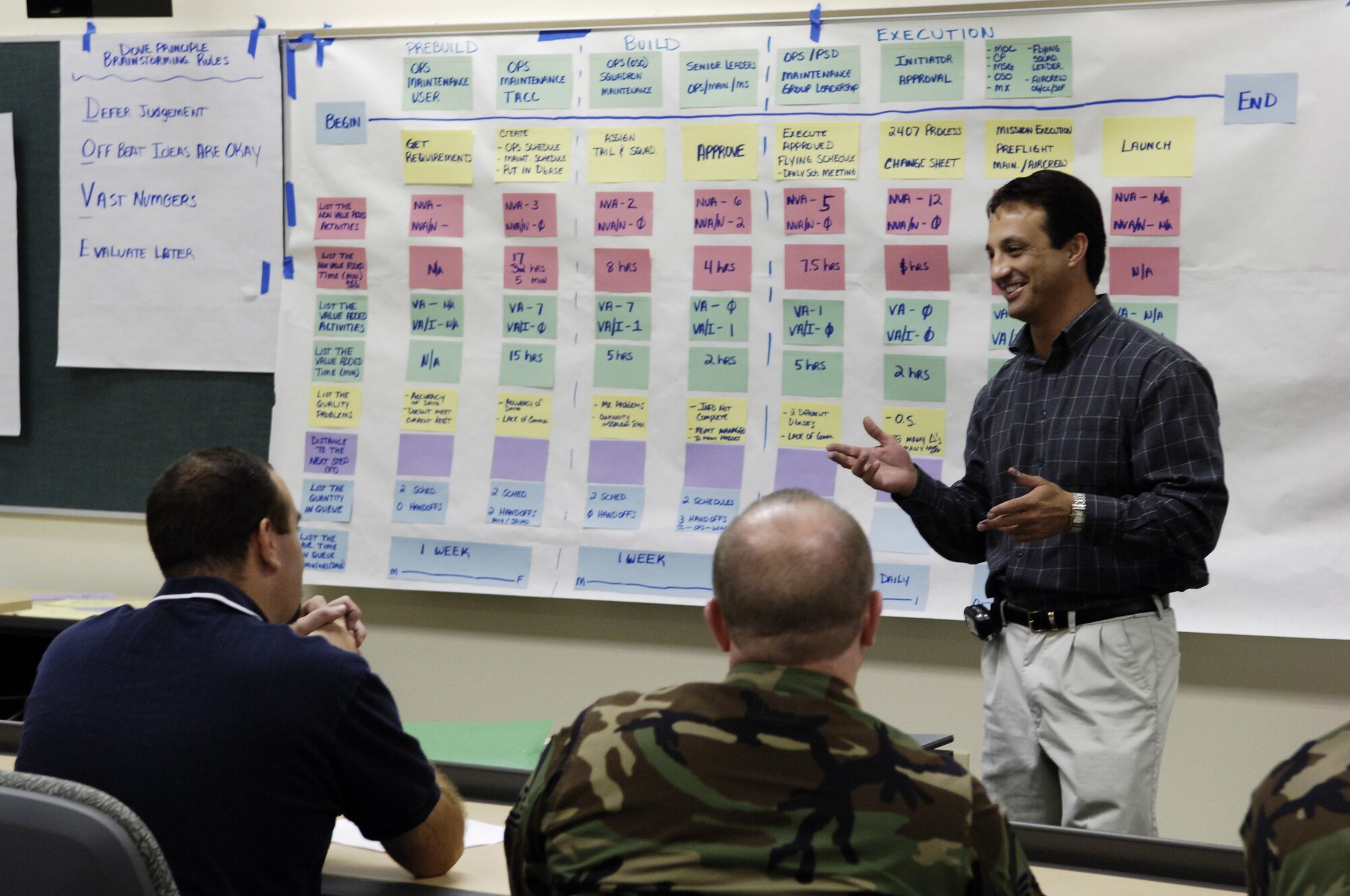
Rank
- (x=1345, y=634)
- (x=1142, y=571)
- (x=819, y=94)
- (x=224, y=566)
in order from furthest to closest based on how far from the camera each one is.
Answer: (x=819, y=94)
(x=1345, y=634)
(x=1142, y=571)
(x=224, y=566)

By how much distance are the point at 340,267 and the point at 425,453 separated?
60 cm

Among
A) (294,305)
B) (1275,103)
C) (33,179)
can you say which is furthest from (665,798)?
(33,179)

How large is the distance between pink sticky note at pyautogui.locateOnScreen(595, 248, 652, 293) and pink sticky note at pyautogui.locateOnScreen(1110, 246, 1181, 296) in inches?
47.0

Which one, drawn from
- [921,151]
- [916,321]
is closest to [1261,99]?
[921,151]

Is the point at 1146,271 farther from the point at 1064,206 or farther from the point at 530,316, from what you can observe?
the point at 530,316

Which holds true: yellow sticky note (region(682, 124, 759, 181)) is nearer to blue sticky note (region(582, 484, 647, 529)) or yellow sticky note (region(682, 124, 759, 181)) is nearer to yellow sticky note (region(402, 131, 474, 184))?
yellow sticky note (region(402, 131, 474, 184))

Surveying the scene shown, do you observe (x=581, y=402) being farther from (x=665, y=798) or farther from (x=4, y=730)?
(x=665, y=798)

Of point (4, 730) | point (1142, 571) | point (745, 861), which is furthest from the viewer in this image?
point (1142, 571)

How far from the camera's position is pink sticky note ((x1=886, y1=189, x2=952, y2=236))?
317cm

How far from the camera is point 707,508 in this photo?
3.32 m

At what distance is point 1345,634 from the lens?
288 cm

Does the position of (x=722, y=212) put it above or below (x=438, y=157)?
below

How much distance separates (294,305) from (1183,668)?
261 cm

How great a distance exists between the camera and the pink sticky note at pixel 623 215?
3.38 metres
